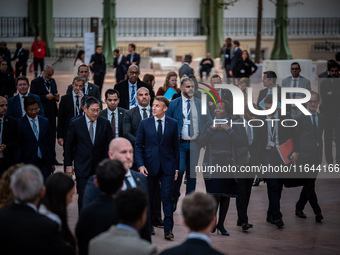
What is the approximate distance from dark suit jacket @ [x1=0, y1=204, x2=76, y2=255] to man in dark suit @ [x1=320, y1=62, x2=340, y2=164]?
9.08 meters

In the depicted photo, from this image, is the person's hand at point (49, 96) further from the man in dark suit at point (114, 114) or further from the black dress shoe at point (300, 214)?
the black dress shoe at point (300, 214)

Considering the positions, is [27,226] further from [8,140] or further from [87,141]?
[8,140]

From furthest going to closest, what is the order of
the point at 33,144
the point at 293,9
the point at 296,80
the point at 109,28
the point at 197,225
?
the point at 293,9, the point at 109,28, the point at 296,80, the point at 33,144, the point at 197,225

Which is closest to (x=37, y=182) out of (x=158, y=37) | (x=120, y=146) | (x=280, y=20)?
(x=120, y=146)

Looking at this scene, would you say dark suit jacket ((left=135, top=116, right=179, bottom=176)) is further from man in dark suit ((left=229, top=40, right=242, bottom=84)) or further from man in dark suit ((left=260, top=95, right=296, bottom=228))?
man in dark suit ((left=229, top=40, right=242, bottom=84))

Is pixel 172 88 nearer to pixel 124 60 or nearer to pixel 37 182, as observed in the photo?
pixel 37 182

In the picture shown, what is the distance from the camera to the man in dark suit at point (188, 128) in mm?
9383

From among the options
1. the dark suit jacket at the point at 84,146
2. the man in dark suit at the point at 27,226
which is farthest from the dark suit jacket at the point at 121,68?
the man in dark suit at the point at 27,226

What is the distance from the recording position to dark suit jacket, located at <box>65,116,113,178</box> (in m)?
8.16

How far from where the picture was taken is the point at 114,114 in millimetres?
9367

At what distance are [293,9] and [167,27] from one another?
24.3 feet

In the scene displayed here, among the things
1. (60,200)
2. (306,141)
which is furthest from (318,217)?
(60,200)

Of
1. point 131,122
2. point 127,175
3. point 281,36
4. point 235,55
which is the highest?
point 281,36

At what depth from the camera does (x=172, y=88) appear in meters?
11.5
